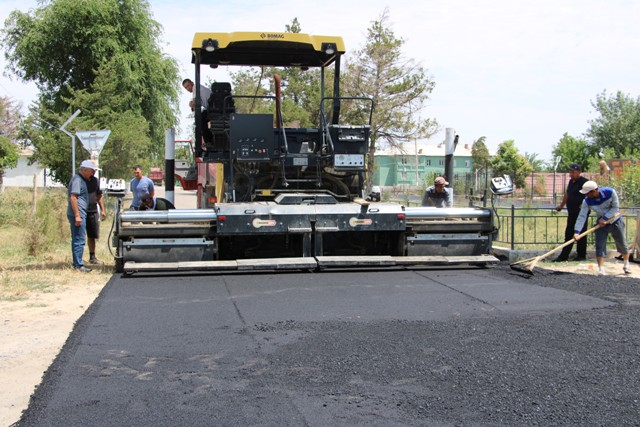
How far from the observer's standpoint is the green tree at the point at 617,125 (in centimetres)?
4947

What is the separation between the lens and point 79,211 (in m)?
9.45

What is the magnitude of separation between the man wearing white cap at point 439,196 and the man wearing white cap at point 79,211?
5111 millimetres

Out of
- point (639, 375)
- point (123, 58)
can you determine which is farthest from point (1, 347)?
point (123, 58)

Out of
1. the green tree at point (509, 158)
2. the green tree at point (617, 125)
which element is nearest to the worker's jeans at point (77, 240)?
the green tree at point (617, 125)

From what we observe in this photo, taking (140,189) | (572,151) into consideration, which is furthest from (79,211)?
(572,151)

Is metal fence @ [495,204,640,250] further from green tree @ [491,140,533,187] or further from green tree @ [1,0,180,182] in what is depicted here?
green tree @ [491,140,533,187]

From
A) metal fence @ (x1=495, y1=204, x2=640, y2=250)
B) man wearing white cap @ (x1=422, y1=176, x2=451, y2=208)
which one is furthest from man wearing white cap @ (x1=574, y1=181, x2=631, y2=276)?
man wearing white cap @ (x1=422, y1=176, x2=451, y2=208)

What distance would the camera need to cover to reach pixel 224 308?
6.72 meters

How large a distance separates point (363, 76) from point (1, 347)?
2103cm

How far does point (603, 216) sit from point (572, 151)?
183 feet

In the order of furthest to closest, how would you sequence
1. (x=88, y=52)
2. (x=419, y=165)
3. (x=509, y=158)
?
1. (x=419, y=165)
2. (x=509, y=158)
3. (x=88, y=52)

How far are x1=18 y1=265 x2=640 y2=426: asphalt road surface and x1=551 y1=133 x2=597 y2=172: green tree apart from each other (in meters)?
51.6

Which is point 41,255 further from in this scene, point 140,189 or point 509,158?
point 509,158

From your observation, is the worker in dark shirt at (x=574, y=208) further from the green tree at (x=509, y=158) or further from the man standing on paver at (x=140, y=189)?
the green tree at (x=509, y=158)
